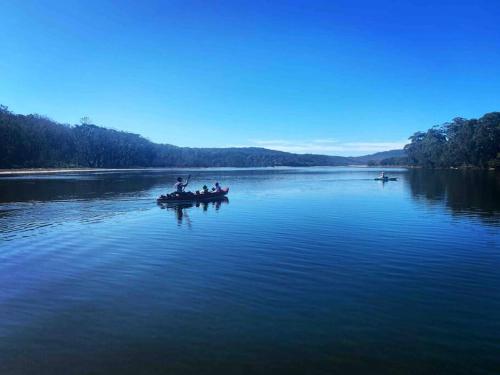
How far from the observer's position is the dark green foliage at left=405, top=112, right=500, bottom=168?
131 metres

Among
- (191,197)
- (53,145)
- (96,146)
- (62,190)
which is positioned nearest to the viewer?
(191,197)

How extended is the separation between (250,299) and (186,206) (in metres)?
26.6

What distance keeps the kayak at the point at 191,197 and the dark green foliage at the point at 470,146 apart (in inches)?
4502

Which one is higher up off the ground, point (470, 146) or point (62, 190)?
point (470, 146)

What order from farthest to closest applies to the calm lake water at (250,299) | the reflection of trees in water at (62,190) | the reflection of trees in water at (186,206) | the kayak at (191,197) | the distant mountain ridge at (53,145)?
the distant mountain ridge at (53,145) < the reflection of trees in water at (62,190) < the kayak at (191,197) < the reflection of trees in water at (186,206) < the calm lake water at (250,299)

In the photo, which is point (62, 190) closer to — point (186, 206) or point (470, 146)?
point (186, 206)

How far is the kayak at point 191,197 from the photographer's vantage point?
3850cm

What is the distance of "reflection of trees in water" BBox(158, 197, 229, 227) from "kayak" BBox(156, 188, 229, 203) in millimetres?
479

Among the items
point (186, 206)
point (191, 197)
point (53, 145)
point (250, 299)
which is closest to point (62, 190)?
point (191, 197)

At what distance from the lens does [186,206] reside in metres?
38.1

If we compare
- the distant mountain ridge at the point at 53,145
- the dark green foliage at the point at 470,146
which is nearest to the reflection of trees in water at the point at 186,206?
the distant mountain ridge at the point at 53,145

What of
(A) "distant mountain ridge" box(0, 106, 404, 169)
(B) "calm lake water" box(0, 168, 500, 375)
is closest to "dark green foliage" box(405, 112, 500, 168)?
(B) "calm lake water" box(0, 168, 500, 375)

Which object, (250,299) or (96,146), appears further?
(96,146)

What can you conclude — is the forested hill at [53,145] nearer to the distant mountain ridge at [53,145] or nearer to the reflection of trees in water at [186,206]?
the distant mountain ridge at [53,145]
